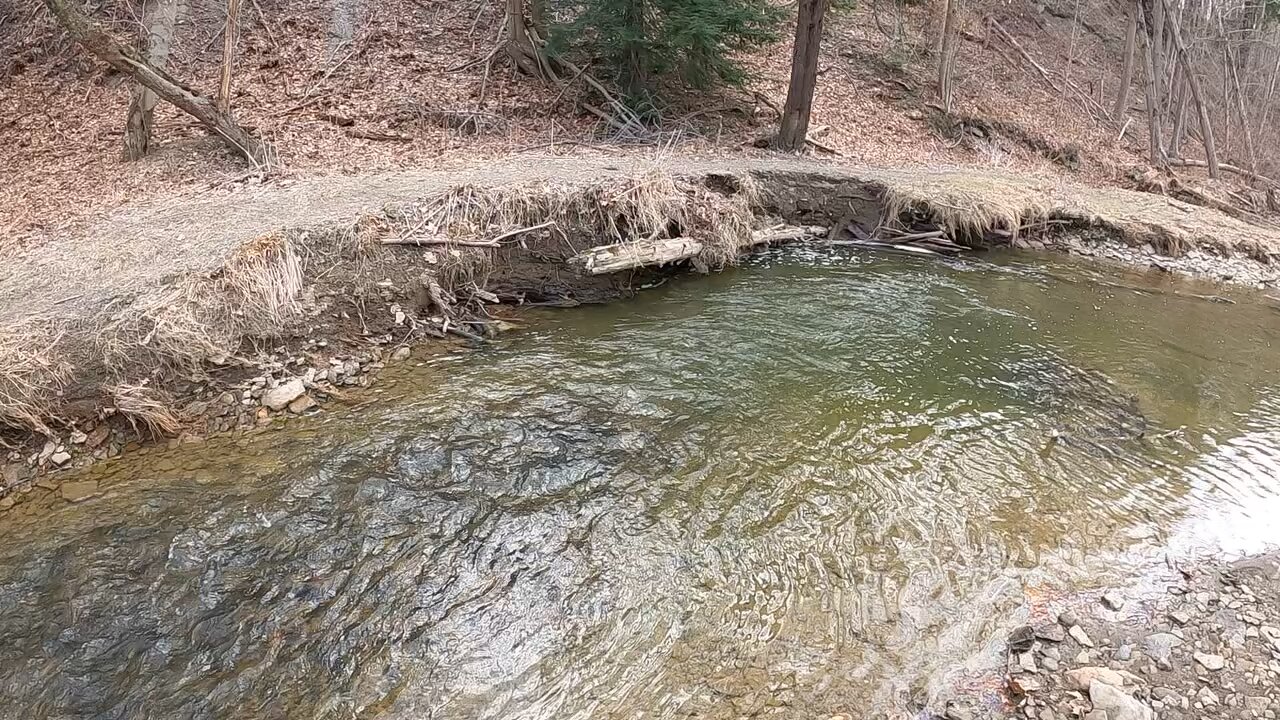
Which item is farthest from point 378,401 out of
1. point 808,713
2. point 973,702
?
point 973,702

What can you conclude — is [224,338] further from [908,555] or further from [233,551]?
[908,555]

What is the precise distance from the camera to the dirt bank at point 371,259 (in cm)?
644

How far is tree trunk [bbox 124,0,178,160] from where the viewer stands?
10367 millimetres

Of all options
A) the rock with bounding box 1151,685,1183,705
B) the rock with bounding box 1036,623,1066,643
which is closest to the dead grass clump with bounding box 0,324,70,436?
the rock with bounding box 1036,623,1066,643

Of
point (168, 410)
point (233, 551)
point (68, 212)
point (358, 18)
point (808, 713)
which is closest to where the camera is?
point (808, 713)

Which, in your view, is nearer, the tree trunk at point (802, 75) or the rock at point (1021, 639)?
the rock at point (1021, 639)

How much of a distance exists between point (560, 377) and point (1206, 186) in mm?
16654

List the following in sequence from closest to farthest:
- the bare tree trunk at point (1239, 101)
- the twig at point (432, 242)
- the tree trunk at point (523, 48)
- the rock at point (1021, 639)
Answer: the rock at point (1021, 639) → the twig at point (432, 242) → the tree trunk at point (523, 48) → the bare tree trunk at point (1239, 101)

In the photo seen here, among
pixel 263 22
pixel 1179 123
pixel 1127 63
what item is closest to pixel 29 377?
pixel 263 22

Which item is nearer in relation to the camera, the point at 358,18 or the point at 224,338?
the point at 224,338

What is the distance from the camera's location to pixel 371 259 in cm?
847

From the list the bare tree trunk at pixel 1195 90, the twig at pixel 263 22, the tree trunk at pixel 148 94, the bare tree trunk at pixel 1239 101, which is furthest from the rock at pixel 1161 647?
the bare tree trunk at pixel 1239 101

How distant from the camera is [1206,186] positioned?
15945 millimetres

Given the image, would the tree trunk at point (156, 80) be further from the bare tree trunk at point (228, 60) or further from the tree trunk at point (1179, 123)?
the tree trunk at point (1179, 123)
